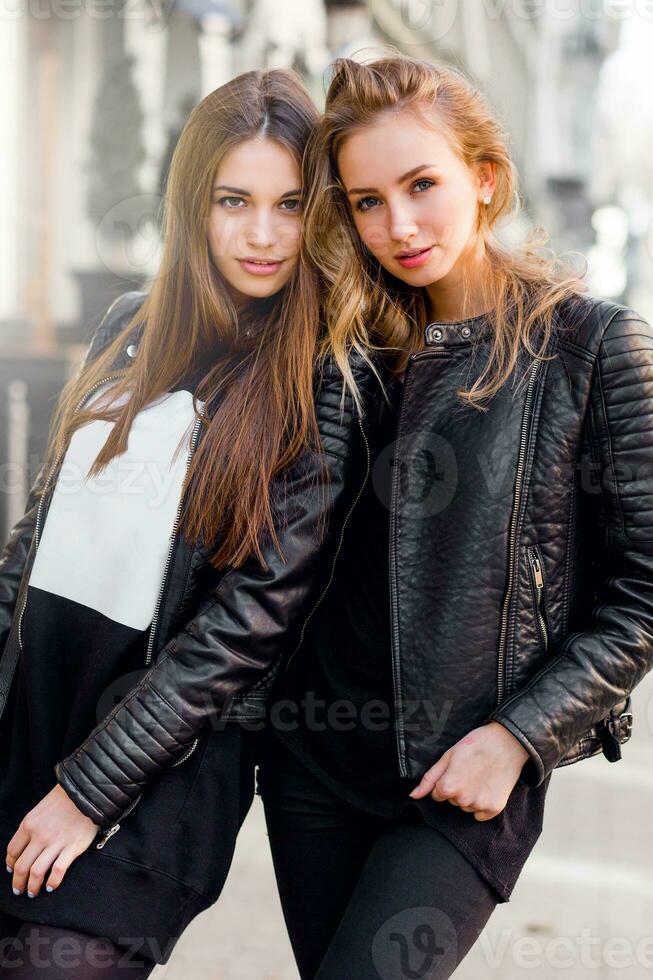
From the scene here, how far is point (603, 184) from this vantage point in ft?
109

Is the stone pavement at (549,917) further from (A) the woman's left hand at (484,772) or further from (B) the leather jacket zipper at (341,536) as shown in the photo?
(A) the woman's left hand at (484,772)

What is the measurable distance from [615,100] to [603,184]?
3612 mm

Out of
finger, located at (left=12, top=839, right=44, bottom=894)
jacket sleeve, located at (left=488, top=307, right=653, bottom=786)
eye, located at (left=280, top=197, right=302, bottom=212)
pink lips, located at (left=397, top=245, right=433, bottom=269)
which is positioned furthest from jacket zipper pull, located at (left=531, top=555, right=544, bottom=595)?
finger, located at (left=12, top=839, right=44, bottom=894)

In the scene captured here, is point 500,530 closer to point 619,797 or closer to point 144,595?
point 144,595

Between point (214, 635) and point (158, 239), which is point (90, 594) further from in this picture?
point (158, 239)

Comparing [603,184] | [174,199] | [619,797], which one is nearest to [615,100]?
[603,184]

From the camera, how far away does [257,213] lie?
2.30 meters

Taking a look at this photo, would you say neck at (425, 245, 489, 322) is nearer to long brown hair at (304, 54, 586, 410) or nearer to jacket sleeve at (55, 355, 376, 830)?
long brown hair at (304, 54, 586, 410)

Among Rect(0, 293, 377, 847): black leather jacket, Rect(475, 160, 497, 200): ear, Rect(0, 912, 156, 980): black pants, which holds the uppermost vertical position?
Rect(475, 160, 497, 200): ear

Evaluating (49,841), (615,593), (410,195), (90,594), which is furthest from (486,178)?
(49,841)

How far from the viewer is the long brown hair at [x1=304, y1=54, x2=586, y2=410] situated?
6.91 ft

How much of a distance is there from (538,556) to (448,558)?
0.16 m

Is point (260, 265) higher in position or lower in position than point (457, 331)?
higher

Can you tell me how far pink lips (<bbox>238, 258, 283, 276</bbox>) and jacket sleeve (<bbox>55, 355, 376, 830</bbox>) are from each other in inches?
11.1
